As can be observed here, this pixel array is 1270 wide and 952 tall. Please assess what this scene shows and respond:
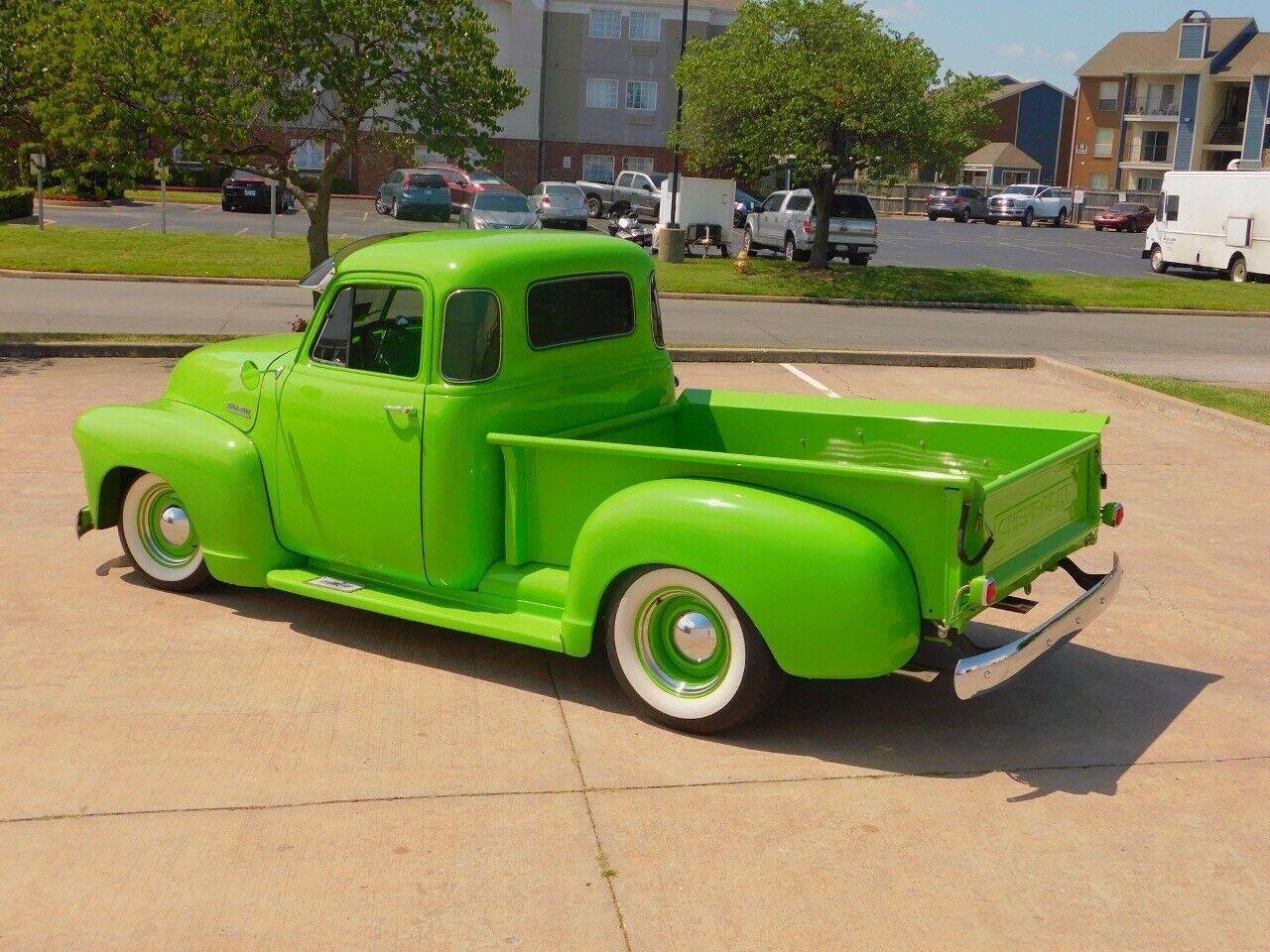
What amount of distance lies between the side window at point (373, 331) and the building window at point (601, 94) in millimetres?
55033

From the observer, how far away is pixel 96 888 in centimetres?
434

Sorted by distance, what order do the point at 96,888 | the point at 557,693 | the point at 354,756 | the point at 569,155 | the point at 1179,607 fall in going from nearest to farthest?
1. the point at 96,888
2. the point at 354,756
3. the point at 557,693
4. the point at 1179,607
5. the point at 569,155

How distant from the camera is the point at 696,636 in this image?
18.2 ft

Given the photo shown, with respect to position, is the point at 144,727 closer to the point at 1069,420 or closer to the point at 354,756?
the point at 354,756

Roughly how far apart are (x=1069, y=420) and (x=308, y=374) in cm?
347

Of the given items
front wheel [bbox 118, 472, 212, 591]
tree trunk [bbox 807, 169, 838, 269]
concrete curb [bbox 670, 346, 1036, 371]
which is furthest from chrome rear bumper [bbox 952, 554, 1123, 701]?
tree trunk [bbox 807, 169, 838, 269]

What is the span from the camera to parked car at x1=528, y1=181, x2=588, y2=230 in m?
36.0

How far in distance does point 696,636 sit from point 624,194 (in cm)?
4016

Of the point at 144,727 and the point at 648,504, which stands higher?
the point at 648,504

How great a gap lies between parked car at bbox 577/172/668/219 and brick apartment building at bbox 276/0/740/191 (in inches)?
559

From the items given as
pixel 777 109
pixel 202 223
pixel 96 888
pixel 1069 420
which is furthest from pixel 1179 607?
pixel 202 223

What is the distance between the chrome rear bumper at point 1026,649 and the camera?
5113mm

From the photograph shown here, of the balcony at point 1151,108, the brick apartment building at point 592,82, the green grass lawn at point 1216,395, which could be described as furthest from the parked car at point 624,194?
the balcony at point 1151,108

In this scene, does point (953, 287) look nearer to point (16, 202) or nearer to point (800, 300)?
point (800, 300)
